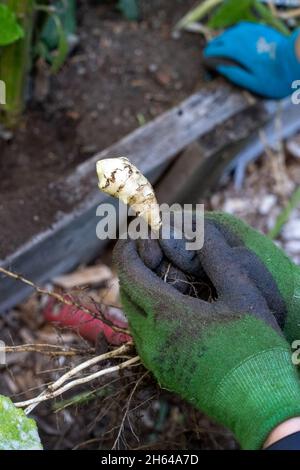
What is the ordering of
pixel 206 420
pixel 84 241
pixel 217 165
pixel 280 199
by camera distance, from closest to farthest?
pixel 206 420, pixel 84 241, pixel 217 165, pixel 280 199

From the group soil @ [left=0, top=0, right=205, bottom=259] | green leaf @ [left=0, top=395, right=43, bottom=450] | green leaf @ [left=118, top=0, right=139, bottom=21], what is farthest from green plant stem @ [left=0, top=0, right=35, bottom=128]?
green leaf @ [left=0, top=395, right=43, bottom=450]

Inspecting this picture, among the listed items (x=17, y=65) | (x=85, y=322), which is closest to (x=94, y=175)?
(x=17, y=65)

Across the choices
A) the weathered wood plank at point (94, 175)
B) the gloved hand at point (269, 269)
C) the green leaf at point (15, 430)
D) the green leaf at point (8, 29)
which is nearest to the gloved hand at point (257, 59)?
the weathered wood plank at point (94, 175)

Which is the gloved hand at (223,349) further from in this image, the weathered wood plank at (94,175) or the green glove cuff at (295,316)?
the weathered wood plank at (94,175)

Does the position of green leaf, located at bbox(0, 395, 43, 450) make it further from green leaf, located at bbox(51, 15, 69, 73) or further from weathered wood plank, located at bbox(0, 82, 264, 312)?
green leaf, located at bbox(51, 15, 69, 73)
